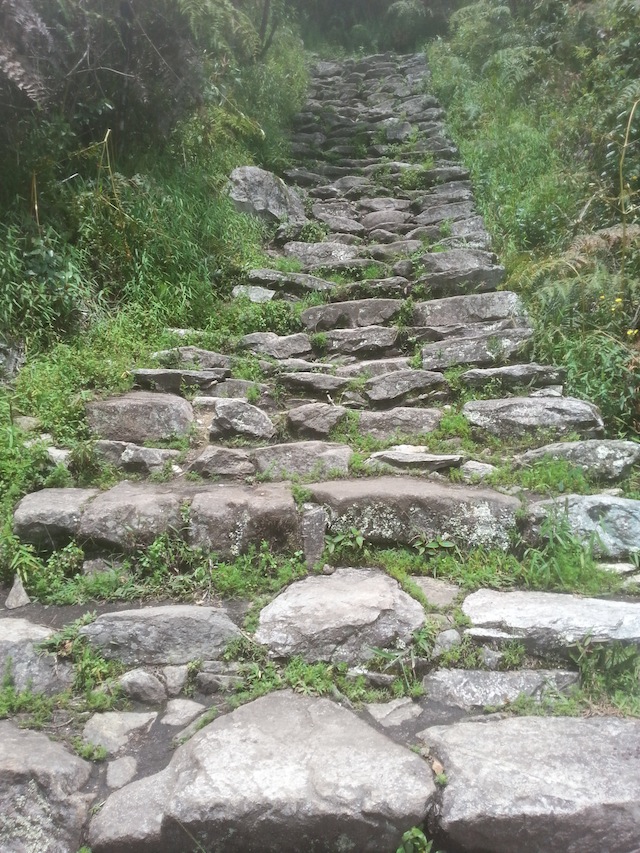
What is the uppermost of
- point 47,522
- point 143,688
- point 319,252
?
point 319,252

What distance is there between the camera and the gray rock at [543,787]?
1798 millimetres

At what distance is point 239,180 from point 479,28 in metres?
6.66

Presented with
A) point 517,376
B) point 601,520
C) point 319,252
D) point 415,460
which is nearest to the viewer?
point 601,520

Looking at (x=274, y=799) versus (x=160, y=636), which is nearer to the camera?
(x=274, y=799)

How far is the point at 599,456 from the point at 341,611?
1756 mm

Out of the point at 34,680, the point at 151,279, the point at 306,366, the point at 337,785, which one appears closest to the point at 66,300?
the point at 151,279

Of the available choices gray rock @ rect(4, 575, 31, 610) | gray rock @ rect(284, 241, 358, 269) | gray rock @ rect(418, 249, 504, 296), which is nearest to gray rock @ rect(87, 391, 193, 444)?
gray rock @ rect(4, 575, 31, 610)

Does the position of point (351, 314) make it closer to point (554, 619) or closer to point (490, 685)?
point (554, 619)

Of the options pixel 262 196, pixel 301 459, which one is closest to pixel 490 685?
pixel 301 459

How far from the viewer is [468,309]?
16.5ft

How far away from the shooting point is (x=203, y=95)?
19.7ft

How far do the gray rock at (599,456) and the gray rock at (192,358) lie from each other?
7.65ft

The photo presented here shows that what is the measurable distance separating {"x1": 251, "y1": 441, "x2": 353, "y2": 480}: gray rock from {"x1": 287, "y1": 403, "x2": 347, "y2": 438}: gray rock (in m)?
0.22

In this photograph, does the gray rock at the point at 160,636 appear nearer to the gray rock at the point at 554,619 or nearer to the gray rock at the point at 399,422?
the gray rock at the point at 554,619
